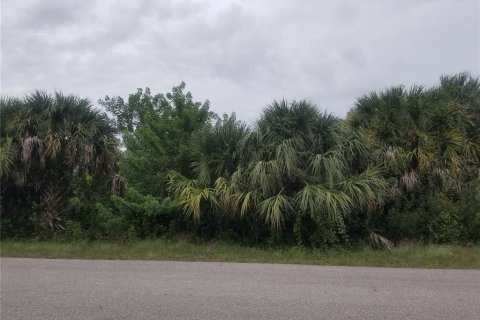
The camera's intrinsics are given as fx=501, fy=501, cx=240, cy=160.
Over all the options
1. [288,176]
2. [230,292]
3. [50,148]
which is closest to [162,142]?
[50,148]

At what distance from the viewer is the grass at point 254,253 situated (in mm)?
9781

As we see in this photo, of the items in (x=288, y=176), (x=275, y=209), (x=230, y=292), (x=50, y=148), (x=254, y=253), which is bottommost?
(x=230, y=292)

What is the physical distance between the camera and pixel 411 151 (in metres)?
12.6

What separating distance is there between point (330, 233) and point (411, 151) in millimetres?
3344

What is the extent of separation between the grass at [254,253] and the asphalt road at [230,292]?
30.2 inches

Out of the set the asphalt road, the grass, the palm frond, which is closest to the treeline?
the palm frond

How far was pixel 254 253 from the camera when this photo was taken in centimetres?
1080

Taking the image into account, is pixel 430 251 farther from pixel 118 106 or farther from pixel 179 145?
pixel 118 106

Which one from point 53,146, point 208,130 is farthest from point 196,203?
point 53,146

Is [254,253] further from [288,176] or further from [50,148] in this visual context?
[50,148]

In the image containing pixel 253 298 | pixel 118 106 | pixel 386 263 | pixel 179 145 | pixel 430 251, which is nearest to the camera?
pixel 253 298

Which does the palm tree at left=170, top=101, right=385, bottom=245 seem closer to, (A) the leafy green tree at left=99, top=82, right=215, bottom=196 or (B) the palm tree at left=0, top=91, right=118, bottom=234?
(A) the leafy green tree at left=99, top=82, right=215, bottom=196

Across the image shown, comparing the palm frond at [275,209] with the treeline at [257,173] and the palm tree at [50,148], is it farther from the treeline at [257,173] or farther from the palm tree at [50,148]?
the palm tree at [50,148]

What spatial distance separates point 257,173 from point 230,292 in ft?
15.7
